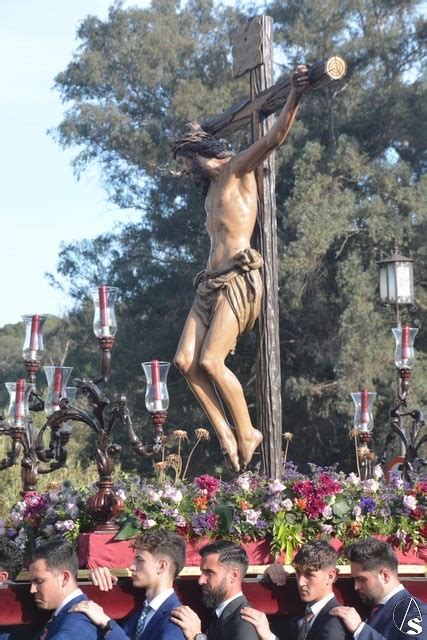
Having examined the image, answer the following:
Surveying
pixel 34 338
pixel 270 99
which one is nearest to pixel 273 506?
pixel 270 99

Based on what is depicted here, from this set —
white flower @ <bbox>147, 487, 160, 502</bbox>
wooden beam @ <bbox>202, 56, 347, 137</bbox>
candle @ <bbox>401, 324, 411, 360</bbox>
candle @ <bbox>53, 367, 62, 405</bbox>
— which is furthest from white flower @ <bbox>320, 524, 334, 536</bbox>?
candle @ <bbox>401, 324, 411, 360</bbox>

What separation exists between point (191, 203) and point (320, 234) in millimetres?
3827

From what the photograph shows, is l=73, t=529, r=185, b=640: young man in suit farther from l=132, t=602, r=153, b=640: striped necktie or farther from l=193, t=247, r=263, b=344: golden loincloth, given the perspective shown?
l=193, t=247, r=263, b=344: golden loincloth

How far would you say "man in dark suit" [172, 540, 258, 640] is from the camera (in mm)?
5285

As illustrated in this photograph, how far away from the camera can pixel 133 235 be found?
29000 millimetres

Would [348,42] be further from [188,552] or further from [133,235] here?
[188,552]

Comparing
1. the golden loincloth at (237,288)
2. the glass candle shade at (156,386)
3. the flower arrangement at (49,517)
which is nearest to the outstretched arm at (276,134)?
the golden loincloth at (237,288)

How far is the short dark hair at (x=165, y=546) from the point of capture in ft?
17.6

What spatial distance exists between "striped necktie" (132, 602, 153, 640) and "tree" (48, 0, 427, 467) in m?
19.0

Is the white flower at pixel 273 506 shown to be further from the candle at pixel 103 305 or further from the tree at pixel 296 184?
the tree at pixel 296 184

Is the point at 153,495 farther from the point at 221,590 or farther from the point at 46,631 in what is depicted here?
the point at 46,631

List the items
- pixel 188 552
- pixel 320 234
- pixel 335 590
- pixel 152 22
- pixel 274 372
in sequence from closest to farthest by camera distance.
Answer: pixel 335 590 → pixel 188 552 → pixel 274 372 → pixel 320 234 → pixel 152 22

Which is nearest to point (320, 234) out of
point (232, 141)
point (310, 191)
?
point (310, 191)

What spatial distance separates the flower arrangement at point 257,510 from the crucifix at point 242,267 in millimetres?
1192
